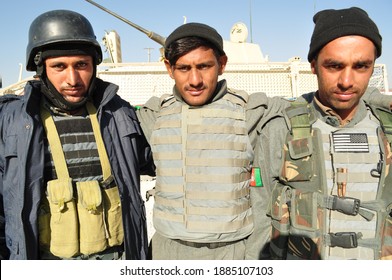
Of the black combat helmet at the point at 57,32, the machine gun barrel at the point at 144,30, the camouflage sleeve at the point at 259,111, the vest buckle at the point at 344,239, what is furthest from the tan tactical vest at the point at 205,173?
the machine gun barrel at the point at 144,30

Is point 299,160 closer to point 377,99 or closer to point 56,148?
point 377,99

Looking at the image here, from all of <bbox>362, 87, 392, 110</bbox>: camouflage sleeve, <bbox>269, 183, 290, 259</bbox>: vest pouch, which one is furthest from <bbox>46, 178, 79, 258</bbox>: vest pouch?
<bbox>362, 87, 392, 110</bbox>: camouflage sleeve

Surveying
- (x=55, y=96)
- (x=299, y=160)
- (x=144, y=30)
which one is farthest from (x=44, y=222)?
(x=144, y=30)

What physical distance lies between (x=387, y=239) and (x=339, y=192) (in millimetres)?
382

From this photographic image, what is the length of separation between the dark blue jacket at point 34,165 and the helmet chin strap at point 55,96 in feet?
0.23

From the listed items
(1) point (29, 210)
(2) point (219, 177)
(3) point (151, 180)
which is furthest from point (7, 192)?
(3) point (151, 180)

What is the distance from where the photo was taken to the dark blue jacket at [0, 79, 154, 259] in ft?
6.67

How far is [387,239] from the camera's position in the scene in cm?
187

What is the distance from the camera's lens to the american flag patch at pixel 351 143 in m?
1.91

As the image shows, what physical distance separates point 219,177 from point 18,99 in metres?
1.51

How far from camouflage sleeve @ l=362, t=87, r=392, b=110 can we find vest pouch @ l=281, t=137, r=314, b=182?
0.51 m

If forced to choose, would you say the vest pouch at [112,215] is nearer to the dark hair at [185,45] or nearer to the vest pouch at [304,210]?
the dark hair at [185,45]

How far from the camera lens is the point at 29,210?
205 cm

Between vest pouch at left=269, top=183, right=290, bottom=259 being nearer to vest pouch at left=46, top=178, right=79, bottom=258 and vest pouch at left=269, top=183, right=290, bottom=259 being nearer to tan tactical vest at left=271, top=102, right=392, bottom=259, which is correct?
tan tactical vest at left=271, top=102, right=392, bottom=259
